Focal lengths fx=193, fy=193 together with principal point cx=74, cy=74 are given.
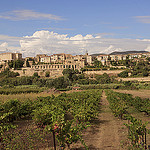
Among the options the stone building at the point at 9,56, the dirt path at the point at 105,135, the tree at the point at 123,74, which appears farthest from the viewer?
the stone building at the point at 9,56

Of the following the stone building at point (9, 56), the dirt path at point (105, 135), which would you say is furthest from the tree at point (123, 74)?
the stone building at point (9, 56)

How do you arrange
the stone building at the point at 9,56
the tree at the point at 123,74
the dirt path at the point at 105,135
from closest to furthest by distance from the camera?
the dirt path at the point at 105,135, the tree at the point at 123,74, the stone building at the point at 9,56

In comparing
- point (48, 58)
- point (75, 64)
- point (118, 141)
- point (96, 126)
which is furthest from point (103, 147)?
point (48, 58)

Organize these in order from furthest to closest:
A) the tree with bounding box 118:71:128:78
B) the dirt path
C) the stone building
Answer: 1. the stone building
2. the tree with bounding box 118:71:128:78
3. the dirt path

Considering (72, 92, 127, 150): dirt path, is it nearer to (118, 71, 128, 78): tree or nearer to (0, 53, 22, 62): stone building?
(118, 71, 128, 78): tree

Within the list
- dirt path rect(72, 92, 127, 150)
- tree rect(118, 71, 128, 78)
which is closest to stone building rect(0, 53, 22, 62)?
tree rect(118, 71, 128, 78)

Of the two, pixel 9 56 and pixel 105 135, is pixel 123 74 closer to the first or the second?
pixel 105 135

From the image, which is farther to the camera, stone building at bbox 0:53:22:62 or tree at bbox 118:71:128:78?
stone building at bbox 0:53:22:62

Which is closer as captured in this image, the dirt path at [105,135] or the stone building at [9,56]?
the dirt path at [105,135]

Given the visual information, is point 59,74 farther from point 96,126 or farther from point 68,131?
point 68,131

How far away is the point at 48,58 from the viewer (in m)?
99.3

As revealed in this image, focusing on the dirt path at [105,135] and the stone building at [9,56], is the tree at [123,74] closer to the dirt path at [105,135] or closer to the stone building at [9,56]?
the dirt path at [105,135]

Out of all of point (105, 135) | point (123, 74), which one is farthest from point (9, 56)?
point (105, 135)

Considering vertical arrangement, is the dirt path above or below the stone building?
below
